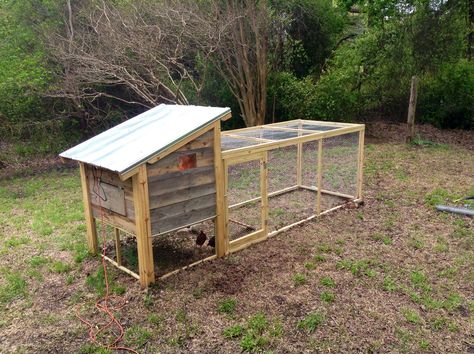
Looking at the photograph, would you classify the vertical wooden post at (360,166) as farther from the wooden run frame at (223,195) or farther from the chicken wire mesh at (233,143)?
the chicken wire mesh at (233,143)

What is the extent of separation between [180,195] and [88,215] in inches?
54.8

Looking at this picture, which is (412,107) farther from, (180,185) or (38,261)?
(38,261)

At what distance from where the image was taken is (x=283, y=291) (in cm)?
443

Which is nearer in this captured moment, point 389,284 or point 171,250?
point 389,284

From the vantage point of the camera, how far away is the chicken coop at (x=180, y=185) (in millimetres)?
4367

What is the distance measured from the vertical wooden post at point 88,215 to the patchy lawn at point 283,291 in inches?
6.7

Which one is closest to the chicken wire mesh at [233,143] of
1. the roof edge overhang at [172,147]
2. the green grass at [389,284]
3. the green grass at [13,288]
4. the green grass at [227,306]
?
the roof edge overhang at [172,147]

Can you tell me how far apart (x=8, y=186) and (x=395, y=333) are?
8.53 metres

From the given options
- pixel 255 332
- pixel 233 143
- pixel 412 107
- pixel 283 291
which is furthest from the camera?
pixel 412 107

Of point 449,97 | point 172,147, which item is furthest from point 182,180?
point 449,97

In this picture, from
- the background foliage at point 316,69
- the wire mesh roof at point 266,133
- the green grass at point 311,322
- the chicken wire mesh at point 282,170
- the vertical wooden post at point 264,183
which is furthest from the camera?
the background foliage at point 316,69

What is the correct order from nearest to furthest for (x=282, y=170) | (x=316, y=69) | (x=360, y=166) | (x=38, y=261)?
(x=38, y=261) → (x=360, y=166) → (x=282, y=170) → (x=316, y=69)

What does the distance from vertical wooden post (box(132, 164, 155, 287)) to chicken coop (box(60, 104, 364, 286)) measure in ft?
0.03

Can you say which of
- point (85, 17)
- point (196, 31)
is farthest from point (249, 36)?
point (85, 17)
